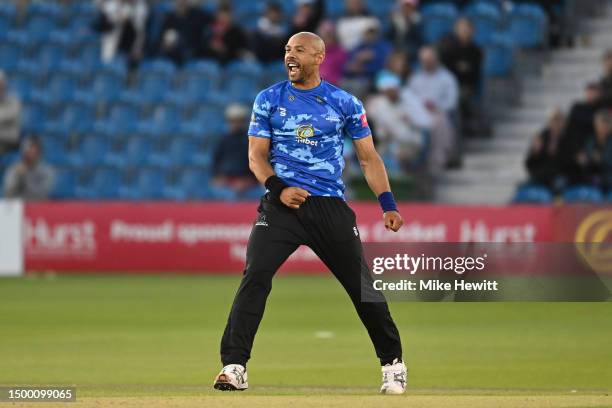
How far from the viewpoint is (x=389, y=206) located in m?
9.46

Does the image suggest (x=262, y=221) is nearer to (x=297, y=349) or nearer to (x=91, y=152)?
(x=297, y=349)

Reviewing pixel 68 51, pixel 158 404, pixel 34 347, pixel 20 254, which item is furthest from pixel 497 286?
pixel 68 51

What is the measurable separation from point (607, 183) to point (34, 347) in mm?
10453

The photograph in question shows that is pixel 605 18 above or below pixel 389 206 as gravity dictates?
above

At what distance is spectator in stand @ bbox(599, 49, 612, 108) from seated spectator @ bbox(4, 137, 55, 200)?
27.2 ft

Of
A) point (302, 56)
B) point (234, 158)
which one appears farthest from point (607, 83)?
point (302, 56)

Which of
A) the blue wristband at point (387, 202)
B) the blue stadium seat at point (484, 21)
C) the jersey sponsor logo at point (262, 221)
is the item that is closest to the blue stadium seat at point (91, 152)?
the blue stadium seat at point (484, 21)

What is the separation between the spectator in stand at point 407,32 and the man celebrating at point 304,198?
1449cm

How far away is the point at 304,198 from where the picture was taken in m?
9.30

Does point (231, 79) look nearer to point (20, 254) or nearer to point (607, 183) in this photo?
point (20, 254)

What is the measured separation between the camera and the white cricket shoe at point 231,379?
9.19 meters

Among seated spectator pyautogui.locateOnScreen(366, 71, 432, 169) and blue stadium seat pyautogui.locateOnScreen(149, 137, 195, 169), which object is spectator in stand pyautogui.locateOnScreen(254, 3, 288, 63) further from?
seated spectator pyautogui.locateOnScreen(366, 71, 432, 169)

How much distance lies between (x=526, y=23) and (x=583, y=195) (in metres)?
4.13

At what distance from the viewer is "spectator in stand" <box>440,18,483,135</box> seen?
23047 mm
